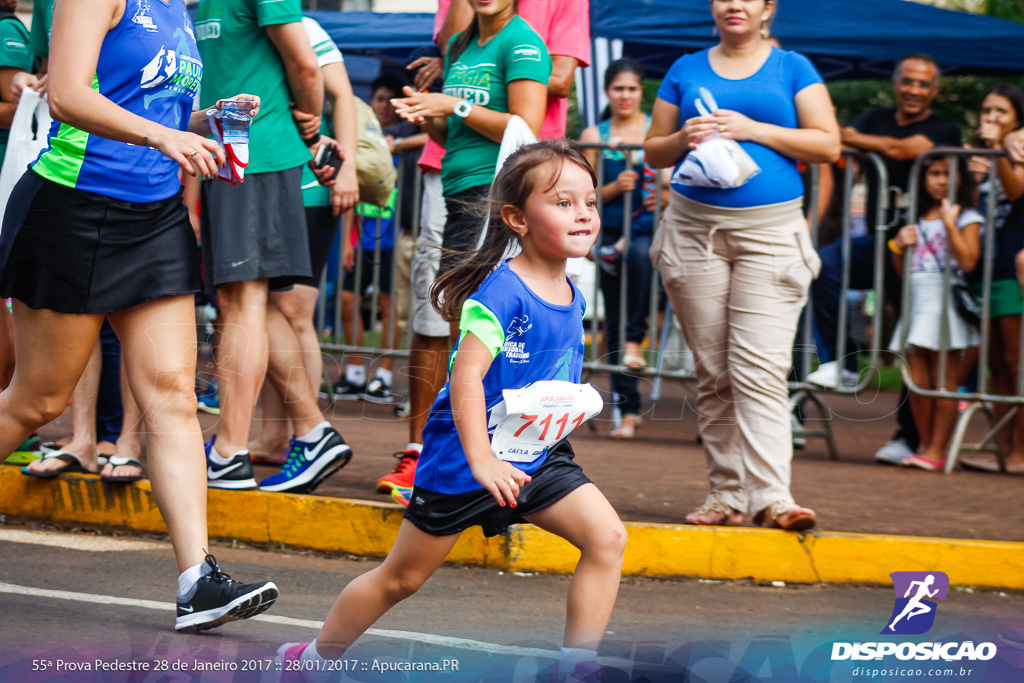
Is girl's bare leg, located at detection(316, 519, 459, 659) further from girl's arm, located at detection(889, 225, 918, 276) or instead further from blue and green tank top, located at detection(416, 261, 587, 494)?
girl's arm, located at detection(889, 225, 918, 276)

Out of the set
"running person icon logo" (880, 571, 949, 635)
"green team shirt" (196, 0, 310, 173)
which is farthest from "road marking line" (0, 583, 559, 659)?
"green team shirt" (196, 0, 310, 173)

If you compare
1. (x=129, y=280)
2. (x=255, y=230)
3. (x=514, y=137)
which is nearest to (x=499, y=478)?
(x=129, y=280)

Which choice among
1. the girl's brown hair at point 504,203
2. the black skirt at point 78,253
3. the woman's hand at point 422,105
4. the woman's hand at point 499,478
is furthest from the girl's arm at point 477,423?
the woman's hand at point 422,105

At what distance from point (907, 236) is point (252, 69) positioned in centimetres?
392

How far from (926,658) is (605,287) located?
4.43 metres

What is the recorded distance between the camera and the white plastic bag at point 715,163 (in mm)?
4441

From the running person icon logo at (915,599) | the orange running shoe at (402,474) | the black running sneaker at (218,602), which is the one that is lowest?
the running person icon logo at (915,599)

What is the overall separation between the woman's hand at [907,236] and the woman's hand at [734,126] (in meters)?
2.58

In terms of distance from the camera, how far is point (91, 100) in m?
3.16

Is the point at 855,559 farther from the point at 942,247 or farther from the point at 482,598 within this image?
the point at 942,247

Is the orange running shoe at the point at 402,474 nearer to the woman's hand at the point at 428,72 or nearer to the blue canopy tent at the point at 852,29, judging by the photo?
the woman's hand at the point at 428,72

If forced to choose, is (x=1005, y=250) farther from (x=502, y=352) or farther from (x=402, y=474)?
(x=502, y=352)

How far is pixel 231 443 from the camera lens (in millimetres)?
4719

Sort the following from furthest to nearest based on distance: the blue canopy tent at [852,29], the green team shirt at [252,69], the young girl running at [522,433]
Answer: the blue canopy tent at [852,29]
the green team shirt at [252,69]
the young girl running at [522,433]
